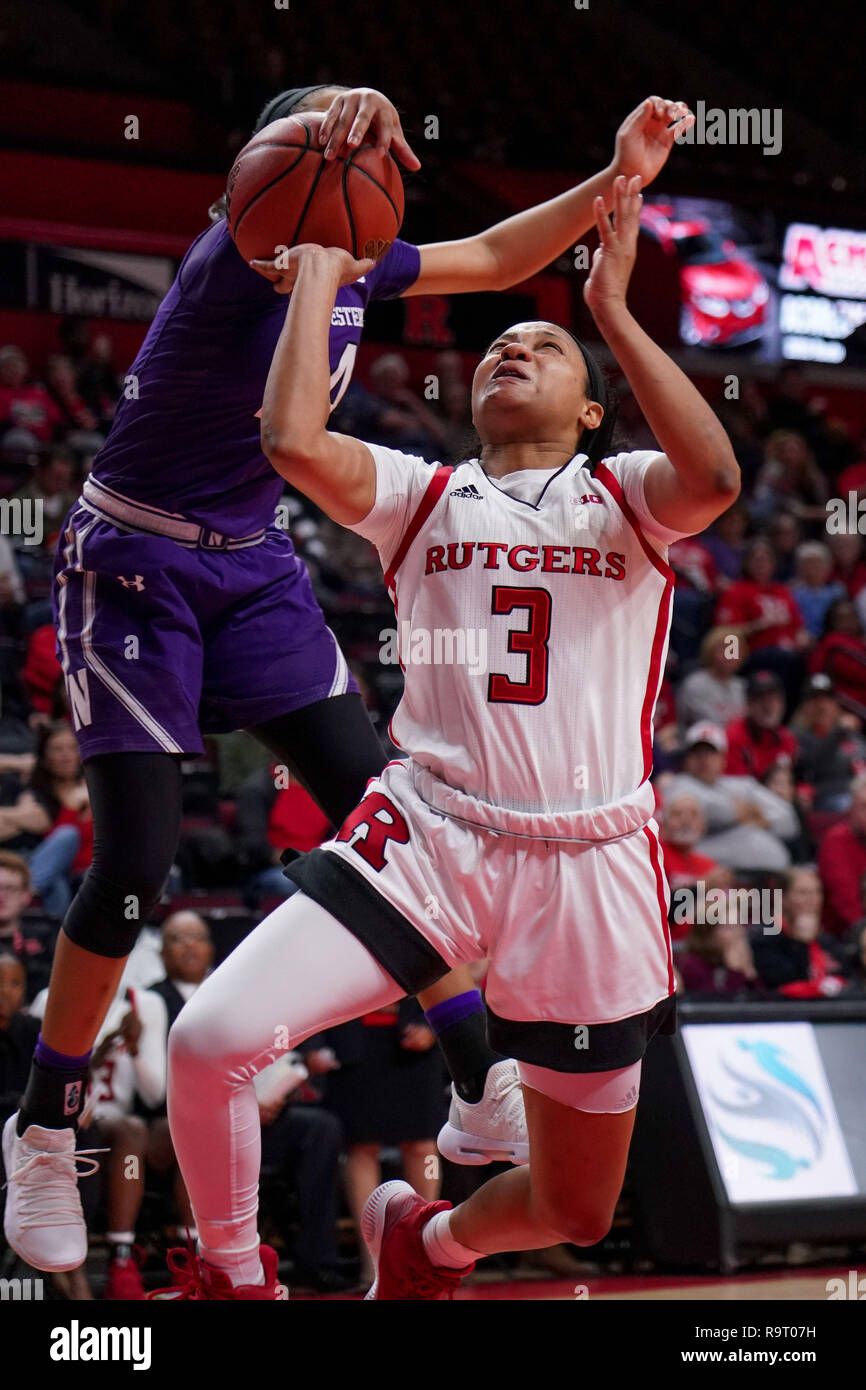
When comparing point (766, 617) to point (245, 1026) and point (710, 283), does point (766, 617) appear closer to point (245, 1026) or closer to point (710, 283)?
point (710, 283)

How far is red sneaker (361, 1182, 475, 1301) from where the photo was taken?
3648mm

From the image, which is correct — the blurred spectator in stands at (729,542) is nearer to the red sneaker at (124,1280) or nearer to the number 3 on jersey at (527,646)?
the red sneaker at (124,1280)

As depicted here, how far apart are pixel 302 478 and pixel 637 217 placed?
2.68ft

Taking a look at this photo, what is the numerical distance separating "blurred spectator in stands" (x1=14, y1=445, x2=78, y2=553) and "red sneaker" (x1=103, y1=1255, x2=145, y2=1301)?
4.71 meters

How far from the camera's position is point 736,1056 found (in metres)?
6.80

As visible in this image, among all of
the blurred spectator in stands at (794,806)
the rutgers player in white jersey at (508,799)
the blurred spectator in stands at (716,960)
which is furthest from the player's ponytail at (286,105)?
the blurred spectator in stands at (794,806)

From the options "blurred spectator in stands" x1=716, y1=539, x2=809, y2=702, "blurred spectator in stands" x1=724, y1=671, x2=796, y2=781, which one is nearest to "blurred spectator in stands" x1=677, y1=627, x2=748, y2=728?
"blurred spectator in stands" x1=724, y1=671, x2=796, y2=781

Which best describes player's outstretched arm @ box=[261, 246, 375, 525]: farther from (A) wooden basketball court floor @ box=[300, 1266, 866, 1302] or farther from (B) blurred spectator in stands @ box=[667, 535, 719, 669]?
(B) blurred spectator in stands @ box=[667, 535, 719, 669]

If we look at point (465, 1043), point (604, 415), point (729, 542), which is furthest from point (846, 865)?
point (604, 415)

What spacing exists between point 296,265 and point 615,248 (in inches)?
23.5

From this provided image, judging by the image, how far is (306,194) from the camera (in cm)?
318

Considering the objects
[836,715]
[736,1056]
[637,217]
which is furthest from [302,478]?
[836,715]

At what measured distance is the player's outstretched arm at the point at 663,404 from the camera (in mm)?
3016

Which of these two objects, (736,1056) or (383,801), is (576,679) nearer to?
(383,801)
